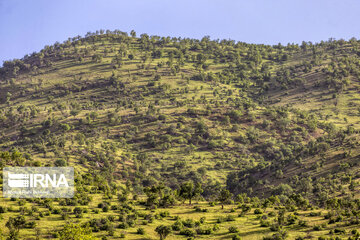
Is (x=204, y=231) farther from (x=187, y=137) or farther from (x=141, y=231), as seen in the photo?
(x=187, y=137)

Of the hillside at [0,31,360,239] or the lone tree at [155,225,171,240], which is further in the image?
the hillside at [0,31,360,239]

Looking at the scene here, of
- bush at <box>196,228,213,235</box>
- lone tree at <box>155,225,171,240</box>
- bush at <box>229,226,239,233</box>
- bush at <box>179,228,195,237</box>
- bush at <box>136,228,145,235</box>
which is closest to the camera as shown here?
lone tree at <box>155,225,171,240</box>

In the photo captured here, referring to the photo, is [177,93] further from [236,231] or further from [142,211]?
[236,231]

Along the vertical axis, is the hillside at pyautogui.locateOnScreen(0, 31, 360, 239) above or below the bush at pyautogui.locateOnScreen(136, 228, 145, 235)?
above

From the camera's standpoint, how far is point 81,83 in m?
190

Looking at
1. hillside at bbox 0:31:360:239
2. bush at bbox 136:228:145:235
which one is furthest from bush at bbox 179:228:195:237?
bush at bbox 136:228:145:235

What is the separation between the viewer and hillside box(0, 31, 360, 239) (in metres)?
82.2

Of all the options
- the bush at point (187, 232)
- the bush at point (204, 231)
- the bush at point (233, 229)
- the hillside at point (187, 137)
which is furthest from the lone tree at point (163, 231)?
the bush at point (233, 229)

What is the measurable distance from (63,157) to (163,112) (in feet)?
192

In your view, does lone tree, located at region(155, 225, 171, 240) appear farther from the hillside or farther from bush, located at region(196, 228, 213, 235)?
bush, located at region(196, 228, 213, 235)

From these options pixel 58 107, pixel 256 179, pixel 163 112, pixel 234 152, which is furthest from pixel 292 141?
pixel 58 107

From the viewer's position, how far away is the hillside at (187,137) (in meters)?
82.2

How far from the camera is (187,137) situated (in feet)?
451

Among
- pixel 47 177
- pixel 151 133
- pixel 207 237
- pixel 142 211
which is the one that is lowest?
pixel 207 237
